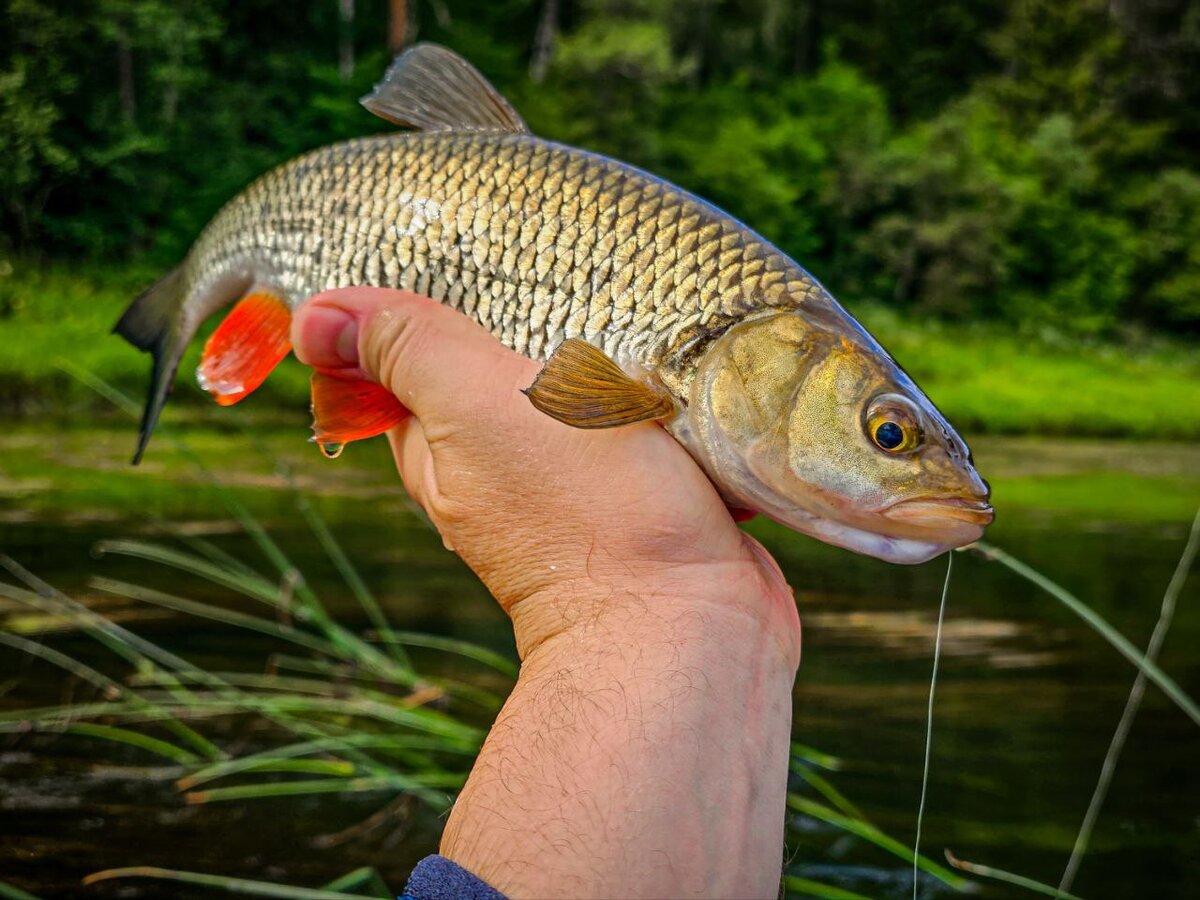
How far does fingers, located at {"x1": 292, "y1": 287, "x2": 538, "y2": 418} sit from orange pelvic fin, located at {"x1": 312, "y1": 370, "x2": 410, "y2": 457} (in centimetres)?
3

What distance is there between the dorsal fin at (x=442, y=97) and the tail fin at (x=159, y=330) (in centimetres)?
66

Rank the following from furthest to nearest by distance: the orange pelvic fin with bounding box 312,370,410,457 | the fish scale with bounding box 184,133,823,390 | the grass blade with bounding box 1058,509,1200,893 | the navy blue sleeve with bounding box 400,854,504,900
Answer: the grass blade with bounding box 1058,509,1200,893
the orange pelvic fin with bounding box 312,370,410,457
the fish scale with bounding box 184,133,823,390
the navy blue sleeve with bounding box 400,854,504,900

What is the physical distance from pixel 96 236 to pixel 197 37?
464 cm

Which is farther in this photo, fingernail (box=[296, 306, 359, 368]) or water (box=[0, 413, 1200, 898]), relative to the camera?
water (box=[0, 413, 1200, 898])

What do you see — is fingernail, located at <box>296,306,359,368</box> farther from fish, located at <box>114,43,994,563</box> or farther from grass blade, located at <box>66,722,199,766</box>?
grass blade, located at <box>66,722,199,766</box>

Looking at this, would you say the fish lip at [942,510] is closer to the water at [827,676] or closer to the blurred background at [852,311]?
the blurred background at [852,311]

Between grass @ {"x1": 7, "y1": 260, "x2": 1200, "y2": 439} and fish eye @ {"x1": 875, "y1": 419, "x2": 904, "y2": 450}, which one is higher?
fish eye @ {"x1": 875, "y1": 419, "x2": 904, "y2": 450}

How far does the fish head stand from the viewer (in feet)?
5.34

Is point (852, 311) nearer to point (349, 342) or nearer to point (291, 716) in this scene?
point (291, 716)

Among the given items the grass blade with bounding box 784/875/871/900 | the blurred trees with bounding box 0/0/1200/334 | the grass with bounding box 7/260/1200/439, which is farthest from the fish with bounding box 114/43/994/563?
the blurred trees with bounding box 0/0/1200/334

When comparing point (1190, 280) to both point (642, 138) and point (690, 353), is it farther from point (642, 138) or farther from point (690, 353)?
point (690, 353)

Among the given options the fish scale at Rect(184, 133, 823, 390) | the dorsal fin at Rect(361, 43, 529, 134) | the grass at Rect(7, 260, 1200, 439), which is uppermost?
the dorsal fin at Rect(361, 43, 529, 134)

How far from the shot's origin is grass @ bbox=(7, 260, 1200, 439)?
50.0 feet

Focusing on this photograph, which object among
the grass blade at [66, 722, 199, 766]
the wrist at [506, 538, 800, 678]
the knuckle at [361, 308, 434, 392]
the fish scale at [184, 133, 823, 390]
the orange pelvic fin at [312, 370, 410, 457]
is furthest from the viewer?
the grass blade at [66, 722, 199, 766]
